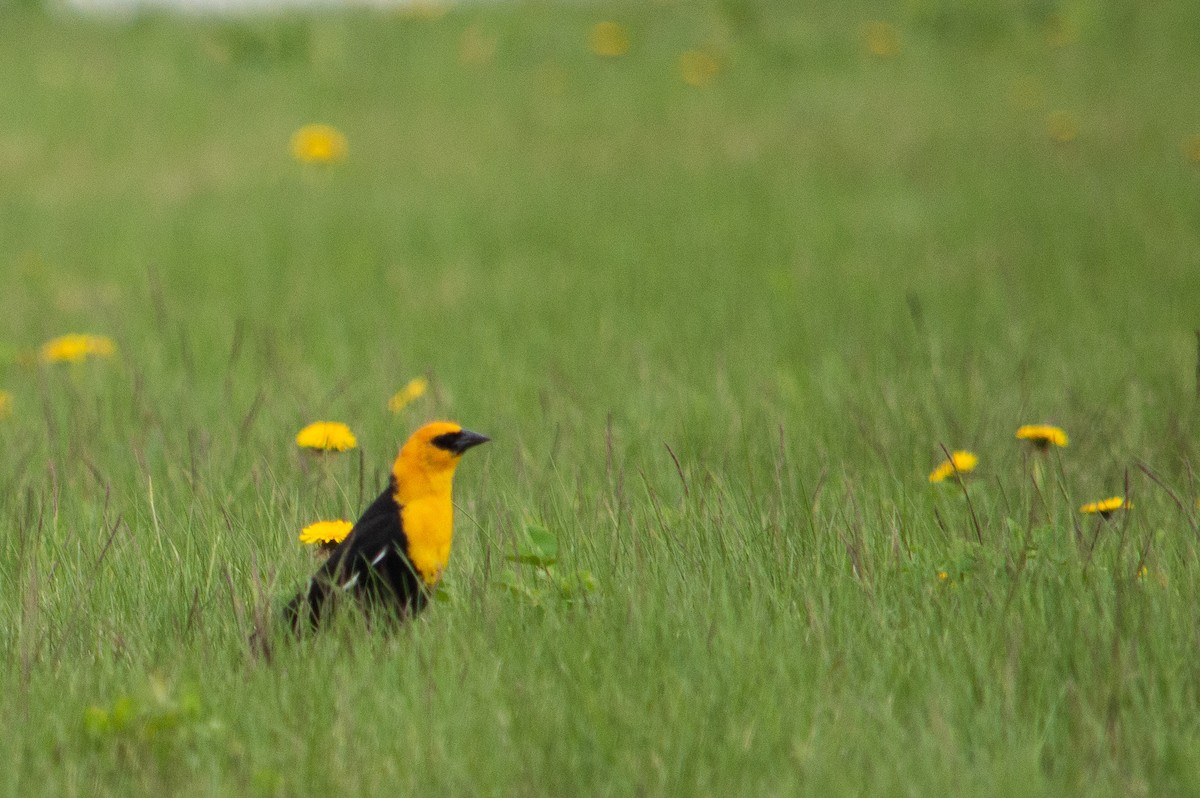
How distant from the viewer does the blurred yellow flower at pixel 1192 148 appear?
9172 mm

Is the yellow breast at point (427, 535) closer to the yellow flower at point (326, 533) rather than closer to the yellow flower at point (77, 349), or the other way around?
the yellow flower at point (326, 533)

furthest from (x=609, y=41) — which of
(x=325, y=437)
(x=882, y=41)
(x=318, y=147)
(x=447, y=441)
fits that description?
(x=447, y=441)

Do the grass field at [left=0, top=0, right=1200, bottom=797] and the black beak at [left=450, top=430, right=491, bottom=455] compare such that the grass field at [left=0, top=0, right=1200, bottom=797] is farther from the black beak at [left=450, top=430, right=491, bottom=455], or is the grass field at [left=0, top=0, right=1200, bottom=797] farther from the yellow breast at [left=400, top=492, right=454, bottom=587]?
the black beak at [left=450, top=430, right=491, bottom=455]

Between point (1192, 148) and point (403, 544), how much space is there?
7.92 metres

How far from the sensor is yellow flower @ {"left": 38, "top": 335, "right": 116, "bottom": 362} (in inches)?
214

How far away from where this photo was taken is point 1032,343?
5.86 metres

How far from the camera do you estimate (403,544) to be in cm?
296

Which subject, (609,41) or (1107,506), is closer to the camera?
(1107,506)

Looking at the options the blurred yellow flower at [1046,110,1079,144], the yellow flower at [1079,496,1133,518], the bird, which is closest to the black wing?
the bird

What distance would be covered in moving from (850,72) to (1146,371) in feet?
27.5

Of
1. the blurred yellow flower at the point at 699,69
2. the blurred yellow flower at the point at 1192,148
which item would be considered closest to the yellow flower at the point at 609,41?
the blurred yellow flower at the point at 699,69

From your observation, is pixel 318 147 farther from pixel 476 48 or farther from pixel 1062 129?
pixel 1062 129

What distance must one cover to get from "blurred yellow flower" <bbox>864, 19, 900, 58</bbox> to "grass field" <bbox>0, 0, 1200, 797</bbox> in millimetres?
723

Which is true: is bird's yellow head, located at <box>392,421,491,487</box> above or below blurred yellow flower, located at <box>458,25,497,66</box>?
below
